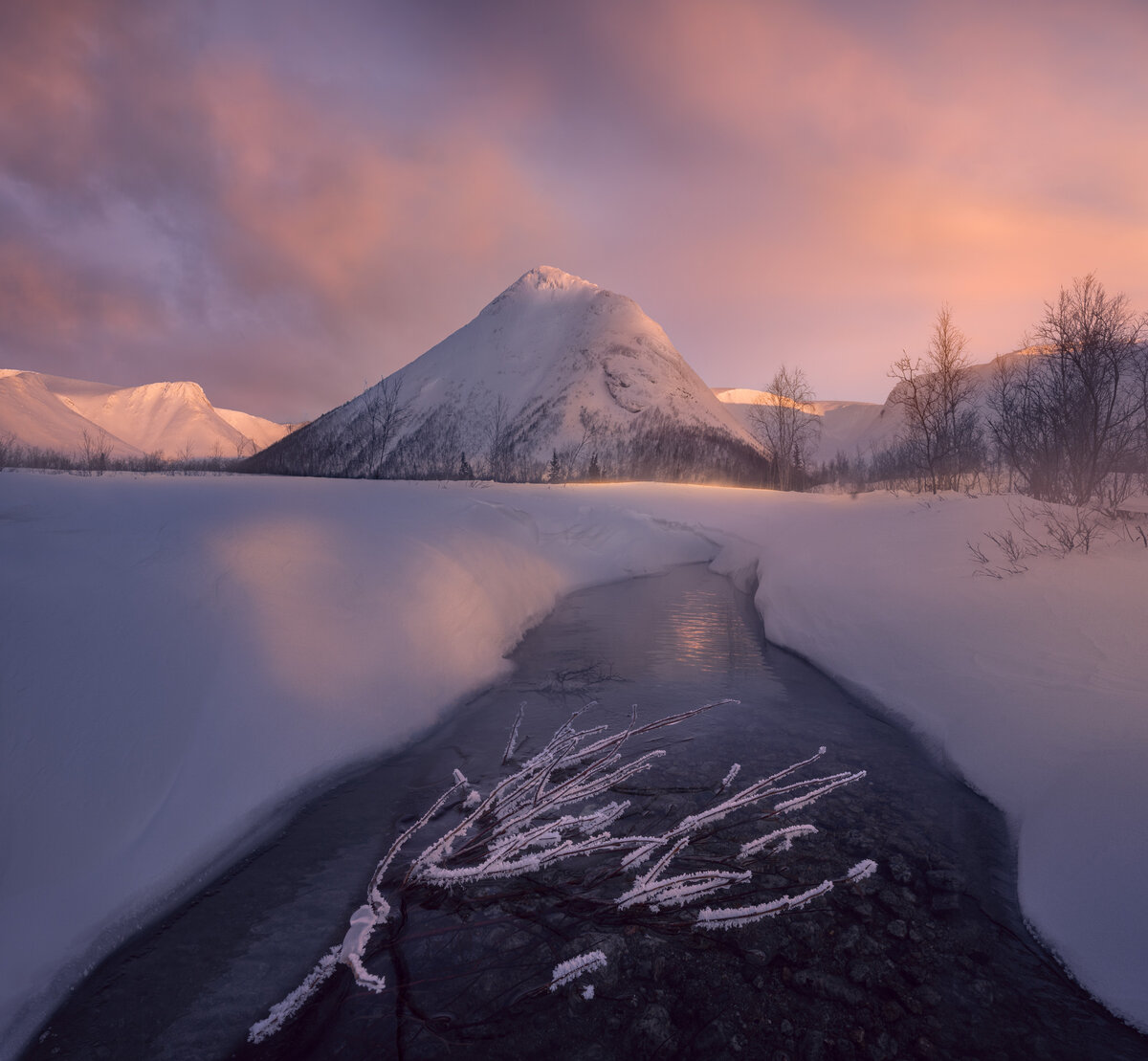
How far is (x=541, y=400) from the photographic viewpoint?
3780 inches

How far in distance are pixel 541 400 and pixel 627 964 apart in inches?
3791

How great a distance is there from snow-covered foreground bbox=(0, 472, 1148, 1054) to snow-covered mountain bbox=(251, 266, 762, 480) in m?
64.2

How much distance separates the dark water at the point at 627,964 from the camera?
7.84 feet

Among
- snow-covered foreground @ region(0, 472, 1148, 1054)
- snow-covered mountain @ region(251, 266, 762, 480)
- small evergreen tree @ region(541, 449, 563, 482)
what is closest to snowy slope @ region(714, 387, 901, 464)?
snow-covered mountain @ region(251, 266, 762, 480)

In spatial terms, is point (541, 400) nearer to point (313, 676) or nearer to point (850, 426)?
point (313, 676)

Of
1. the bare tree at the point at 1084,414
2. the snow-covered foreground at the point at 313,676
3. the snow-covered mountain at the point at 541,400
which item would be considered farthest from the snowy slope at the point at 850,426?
the snow-covered foreground at the point at 313,676

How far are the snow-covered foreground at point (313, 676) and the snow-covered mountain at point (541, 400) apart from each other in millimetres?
64151

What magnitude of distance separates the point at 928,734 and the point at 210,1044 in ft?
17.8

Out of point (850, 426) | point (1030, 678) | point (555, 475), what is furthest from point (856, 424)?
point (1030, 678)

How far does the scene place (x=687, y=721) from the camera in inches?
225

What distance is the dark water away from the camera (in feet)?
7.84

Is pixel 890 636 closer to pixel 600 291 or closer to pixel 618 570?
pixel 618 570

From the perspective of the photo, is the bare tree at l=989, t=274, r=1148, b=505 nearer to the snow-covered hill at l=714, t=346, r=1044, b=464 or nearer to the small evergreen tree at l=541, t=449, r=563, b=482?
the small evergreen tree at l=541, t=449, r=563, b=482

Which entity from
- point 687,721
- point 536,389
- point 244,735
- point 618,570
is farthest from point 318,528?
point 536,389
